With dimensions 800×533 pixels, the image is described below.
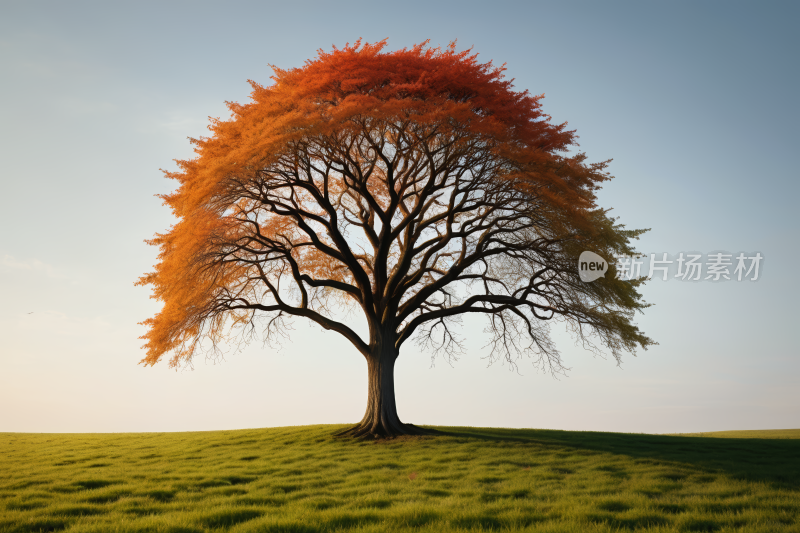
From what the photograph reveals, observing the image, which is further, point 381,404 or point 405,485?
point 381,404

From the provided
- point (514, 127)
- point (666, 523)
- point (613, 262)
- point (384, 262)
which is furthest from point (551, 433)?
point (666, 523)

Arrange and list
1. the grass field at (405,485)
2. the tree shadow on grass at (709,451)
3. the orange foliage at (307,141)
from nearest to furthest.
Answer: the grass field at (405,485) → the tree shadow on grass at (709,451) → the orange foliage at (307,141)

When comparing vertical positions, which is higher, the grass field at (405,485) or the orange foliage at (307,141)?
the orange foliage at (307,141)

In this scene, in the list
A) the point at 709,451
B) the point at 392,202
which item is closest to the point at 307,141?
the point at 392,202

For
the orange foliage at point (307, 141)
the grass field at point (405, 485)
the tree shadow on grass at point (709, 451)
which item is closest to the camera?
the grass field at point (405, 485)

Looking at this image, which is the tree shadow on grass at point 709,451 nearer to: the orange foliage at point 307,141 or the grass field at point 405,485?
the grass field at point 405,485

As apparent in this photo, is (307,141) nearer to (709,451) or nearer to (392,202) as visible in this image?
(392,202)

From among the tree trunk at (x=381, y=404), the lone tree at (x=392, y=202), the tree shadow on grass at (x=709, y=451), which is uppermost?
the lone tree at (x=392, y=202)

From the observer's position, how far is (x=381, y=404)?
17.3 metres

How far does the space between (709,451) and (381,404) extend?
9.92 metres

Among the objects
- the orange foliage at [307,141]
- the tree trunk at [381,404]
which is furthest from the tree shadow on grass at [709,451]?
the orange foliage at [307,141]

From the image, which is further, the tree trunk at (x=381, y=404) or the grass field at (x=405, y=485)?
the tree trunk at (x=381, y=404)

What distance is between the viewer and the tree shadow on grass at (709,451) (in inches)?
469

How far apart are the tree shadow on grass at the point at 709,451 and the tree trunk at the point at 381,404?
1.81 meters
